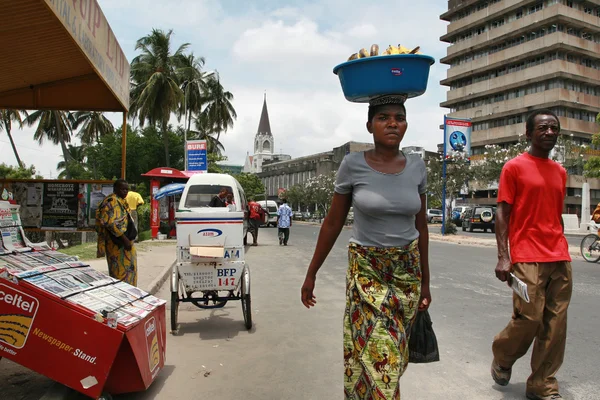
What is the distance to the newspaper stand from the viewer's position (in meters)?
3.27

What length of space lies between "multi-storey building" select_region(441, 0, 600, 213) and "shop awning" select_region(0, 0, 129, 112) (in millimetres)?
59974

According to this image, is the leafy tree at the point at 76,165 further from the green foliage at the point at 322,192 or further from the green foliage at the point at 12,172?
the green foliage at the point at 322,192

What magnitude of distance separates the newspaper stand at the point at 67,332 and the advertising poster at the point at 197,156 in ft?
69.4

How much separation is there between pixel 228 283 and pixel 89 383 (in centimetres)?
273

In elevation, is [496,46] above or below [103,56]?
above

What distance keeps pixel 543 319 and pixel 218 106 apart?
1761 inches

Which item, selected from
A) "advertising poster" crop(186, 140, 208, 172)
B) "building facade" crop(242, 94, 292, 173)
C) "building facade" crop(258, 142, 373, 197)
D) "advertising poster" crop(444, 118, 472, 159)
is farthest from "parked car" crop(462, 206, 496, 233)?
"building facade" crop(242, 94, 292, 173)

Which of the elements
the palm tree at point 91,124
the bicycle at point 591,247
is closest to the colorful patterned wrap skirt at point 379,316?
the bicycle at point 591,247

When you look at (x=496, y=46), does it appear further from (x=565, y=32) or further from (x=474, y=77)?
(x=565, y=32)

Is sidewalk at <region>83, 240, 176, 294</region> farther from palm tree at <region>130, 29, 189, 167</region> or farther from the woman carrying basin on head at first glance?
palm tree at <region>130, 29, 189, 167</region>

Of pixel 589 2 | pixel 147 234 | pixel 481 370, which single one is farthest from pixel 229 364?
pixel 589 2

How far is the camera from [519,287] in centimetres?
367

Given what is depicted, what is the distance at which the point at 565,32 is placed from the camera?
5962 centimetres

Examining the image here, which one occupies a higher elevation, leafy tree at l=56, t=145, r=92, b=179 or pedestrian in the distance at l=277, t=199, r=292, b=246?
leafy tree at l=56, t=145, r=92, b=179
